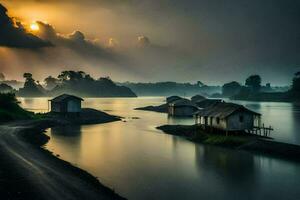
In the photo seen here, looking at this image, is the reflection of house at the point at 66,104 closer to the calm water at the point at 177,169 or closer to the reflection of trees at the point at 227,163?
the calm water at the point at 177,169

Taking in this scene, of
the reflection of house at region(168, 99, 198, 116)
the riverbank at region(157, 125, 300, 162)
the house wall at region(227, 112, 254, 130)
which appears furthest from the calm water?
the reflection of house at region(168, 99, 198, 116)

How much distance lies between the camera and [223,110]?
185 feet

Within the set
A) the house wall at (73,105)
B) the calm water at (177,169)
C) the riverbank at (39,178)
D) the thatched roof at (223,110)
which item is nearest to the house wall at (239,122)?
the thatched roof at (223,110)

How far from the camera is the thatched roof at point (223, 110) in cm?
5400

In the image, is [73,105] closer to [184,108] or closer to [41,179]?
[184,108]

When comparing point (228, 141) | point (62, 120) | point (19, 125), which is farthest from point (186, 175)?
point (62, 120)

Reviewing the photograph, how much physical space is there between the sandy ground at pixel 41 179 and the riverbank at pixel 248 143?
25944 millimetres

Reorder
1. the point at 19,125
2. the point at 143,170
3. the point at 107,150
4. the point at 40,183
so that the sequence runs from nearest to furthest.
A: the point at 40,183, the point at 143,170, the point at 107,150, the point at 19,125

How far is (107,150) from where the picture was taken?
51.6m

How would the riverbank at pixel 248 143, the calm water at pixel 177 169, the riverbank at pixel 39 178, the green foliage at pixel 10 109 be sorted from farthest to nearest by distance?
the green foliage at pixel 10 109
the riverbank at pixel 248 143
the calm water at pixel 177 169
the riverbank at pixel 39 178

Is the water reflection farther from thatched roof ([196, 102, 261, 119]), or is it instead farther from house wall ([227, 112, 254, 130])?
house wall ([227, 112, 254, 130])

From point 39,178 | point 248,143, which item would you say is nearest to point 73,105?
point 248,143

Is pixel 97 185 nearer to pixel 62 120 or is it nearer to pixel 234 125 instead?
pixel 234 125

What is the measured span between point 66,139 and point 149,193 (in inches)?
1397
